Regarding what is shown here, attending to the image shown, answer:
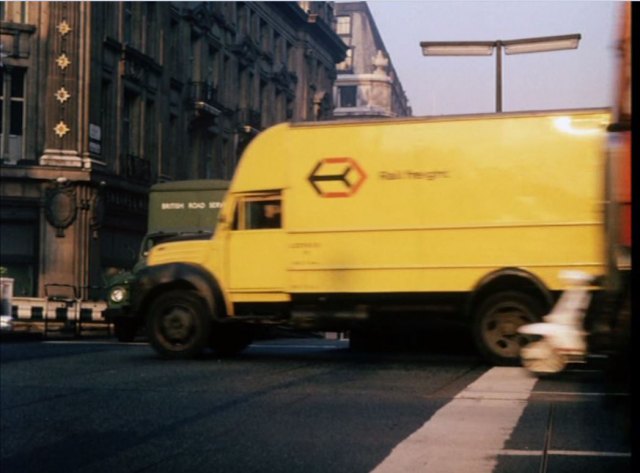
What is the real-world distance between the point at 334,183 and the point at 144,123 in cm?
2523

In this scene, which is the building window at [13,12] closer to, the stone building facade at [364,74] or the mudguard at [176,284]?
the mudguard at [176,284]

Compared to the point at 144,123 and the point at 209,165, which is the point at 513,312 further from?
the point at 144,123

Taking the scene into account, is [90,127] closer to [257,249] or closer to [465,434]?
[257,249]

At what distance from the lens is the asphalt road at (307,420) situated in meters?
6.30

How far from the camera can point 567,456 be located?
6.20 metres

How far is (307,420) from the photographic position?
7.76 meters

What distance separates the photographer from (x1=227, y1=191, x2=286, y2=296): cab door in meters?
13.3

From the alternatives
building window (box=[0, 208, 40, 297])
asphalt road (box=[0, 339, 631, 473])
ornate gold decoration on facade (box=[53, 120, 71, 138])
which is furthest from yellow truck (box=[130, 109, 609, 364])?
ornate gold decoration on facade (box=[53, 120, 71, 138])

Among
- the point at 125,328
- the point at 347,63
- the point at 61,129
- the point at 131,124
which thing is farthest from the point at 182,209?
the point at 131,124

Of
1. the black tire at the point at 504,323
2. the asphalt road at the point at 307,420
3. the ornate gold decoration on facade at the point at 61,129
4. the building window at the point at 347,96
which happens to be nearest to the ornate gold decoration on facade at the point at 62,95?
the ornate gold decoration on facade at the point at 61,129

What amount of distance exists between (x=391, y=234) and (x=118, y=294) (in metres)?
5.74

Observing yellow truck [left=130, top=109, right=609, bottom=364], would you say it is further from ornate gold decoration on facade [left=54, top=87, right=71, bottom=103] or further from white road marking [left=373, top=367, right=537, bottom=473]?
ornate gold decoration on facade [left=54, top=87, right=71, bottom=103]

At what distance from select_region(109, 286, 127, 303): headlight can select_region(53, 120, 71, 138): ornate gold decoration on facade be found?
58.8 ft

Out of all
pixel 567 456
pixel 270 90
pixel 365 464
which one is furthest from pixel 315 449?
pixel 270 90
